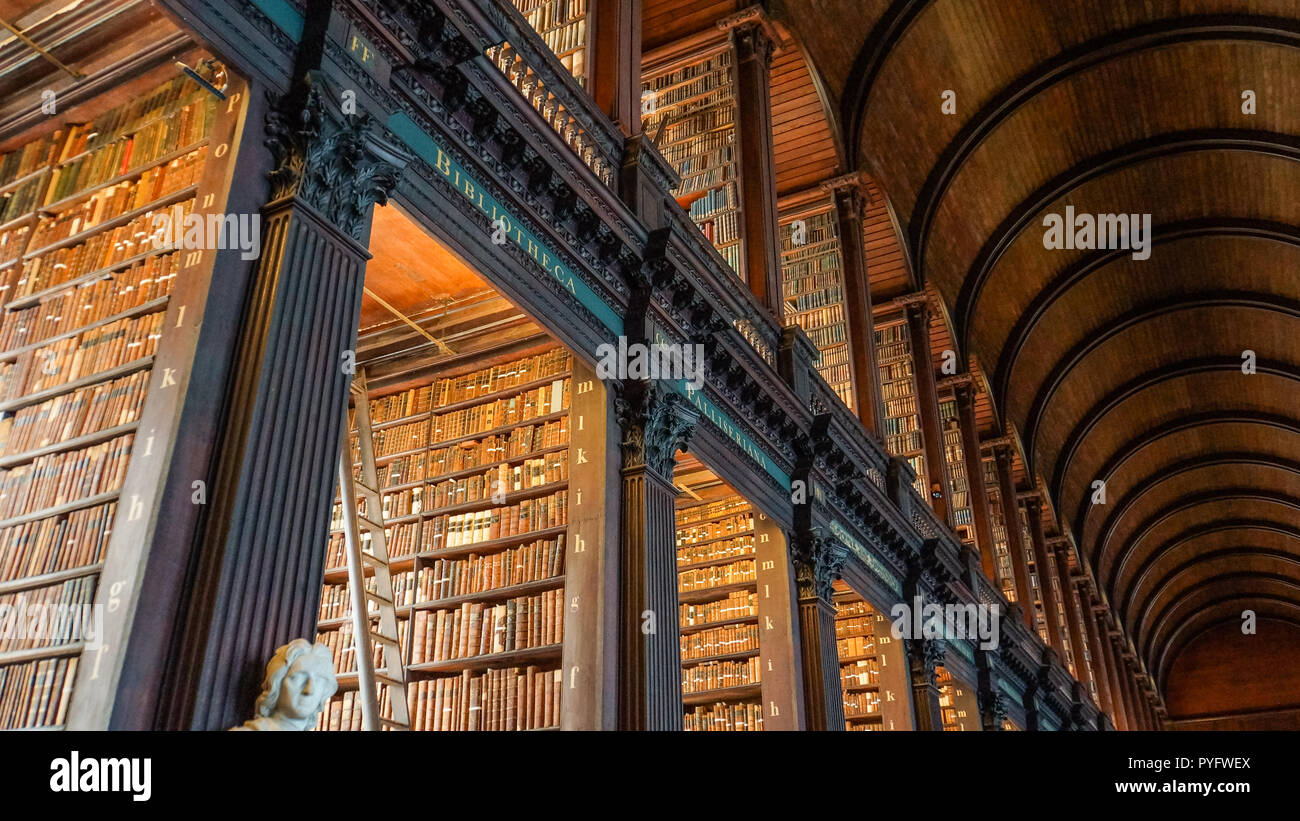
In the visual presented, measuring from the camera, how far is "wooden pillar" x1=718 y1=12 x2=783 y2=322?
8953mm

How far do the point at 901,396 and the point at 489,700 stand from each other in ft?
29.4

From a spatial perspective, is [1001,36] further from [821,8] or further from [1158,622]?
[1158,622]

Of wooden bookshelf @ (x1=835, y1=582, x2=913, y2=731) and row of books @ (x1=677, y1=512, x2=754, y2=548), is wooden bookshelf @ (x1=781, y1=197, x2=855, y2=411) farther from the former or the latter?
row of books @ (x1=677, y1=512, x2=754, y2=548)

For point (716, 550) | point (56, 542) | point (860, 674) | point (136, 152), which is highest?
point (136, 152)

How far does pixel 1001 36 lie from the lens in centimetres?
1370

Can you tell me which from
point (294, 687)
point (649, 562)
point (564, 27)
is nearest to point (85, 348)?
point (294, 687)

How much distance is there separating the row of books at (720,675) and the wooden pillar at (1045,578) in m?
11.6

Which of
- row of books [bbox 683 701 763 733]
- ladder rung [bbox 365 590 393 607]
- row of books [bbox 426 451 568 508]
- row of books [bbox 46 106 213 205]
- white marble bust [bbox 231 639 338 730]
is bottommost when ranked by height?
white marble bust [bbox 231 639 338 730]

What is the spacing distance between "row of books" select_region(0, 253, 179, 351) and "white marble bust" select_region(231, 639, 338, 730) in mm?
1489

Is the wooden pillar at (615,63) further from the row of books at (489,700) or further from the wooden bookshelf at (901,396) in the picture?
the wooden bookshelf at (901,396)

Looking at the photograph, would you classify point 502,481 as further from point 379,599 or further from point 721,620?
point 721,620

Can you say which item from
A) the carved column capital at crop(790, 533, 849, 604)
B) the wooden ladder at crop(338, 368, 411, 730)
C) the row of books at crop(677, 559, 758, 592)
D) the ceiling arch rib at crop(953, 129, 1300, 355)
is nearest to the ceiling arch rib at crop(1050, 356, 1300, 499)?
the ceiling arch rib at crop(953, 129, 1300, 355)

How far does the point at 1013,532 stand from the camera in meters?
17.2

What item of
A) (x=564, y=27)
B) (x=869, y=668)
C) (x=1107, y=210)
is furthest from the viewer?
(x=1107, y=210)
